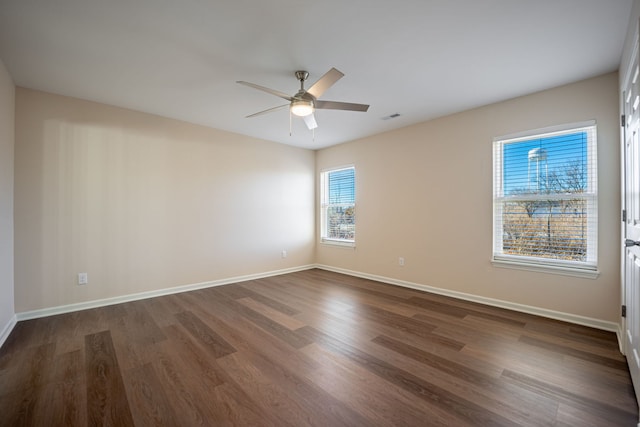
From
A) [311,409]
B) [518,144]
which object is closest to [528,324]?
[518,144]

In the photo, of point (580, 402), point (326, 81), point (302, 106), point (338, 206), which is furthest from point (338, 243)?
point (580, 402)

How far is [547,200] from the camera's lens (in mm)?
3113

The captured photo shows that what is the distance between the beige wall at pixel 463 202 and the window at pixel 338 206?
9.7 inches

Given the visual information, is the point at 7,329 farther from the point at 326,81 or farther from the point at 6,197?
the point at 326,81

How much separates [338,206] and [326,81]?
3.52 meters

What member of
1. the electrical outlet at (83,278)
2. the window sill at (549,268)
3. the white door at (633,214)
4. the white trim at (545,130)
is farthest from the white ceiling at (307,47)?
the electrical outlet at (83,278)

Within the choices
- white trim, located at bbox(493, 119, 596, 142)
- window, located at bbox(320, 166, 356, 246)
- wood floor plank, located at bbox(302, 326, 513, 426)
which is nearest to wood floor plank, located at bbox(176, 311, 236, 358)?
wood floor plank, located at bbox(302, 326, 513, 426)

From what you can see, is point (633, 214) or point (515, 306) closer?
point (633, 214)

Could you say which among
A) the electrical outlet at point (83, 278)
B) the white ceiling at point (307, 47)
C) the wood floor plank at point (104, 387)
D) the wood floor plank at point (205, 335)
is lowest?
the wood floor plank at point (104, 387)

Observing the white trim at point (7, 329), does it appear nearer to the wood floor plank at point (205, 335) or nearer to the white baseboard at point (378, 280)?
the white baseboard at point (378, 280)

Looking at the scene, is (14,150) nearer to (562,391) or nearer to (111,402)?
(111,402)

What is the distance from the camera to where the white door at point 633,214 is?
1669 millimetres

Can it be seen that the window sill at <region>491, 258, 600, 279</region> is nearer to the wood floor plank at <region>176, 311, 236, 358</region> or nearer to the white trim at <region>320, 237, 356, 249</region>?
the white trim at <region>320, 237, 356, 249</region>

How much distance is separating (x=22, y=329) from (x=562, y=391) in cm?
468
